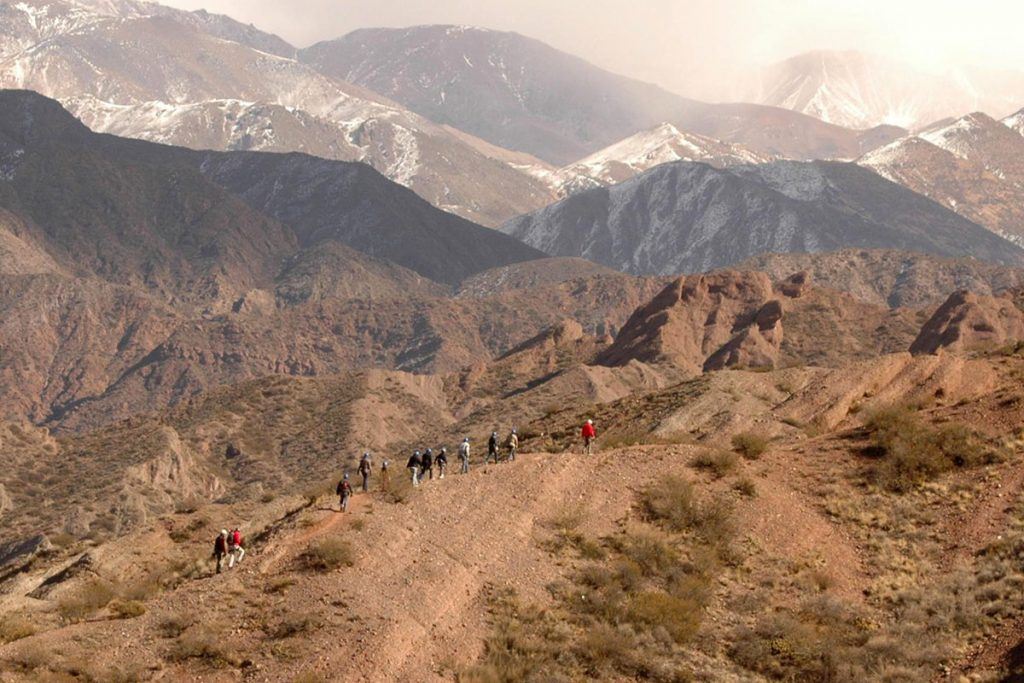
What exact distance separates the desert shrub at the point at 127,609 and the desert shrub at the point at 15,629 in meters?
1.80

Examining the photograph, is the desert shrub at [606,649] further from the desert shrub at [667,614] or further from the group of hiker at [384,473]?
the group of hiker at [384,473]

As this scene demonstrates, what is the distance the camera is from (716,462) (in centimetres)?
3934

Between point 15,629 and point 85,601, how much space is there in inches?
236

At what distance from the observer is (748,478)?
38656 mm

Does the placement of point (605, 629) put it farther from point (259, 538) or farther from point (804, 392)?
point (804, 392)

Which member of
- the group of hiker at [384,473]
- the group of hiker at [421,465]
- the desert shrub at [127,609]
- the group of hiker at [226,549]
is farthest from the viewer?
the group of hiker at [421,465]

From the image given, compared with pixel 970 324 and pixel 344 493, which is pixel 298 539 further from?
pixel 970 324

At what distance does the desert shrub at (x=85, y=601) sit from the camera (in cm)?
3512

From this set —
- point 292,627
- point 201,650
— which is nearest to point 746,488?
point 292,627

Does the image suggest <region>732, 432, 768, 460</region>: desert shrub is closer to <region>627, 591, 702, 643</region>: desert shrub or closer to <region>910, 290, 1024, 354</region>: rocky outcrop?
<region>627, 591, 702, 643</region>: desert shrub

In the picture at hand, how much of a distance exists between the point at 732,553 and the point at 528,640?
7.23 m

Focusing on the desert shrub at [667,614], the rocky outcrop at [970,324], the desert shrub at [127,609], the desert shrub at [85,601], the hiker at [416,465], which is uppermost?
the hiker at [416,465]

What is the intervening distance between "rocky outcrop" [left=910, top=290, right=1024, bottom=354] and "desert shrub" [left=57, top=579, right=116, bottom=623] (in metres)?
86.7

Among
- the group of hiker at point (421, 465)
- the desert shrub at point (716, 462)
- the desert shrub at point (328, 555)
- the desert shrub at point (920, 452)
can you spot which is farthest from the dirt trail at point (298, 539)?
the desert shrub at point (920, 452)
